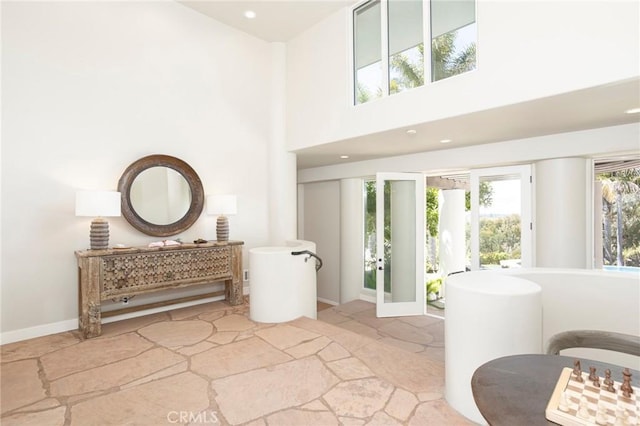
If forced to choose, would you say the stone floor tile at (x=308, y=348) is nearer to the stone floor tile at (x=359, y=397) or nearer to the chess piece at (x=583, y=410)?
the stone floor tile at (x=359, y=397)

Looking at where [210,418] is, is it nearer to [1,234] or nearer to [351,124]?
[1,234]

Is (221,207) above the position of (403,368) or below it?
above

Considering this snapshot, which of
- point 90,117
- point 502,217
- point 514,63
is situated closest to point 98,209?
point 90,117

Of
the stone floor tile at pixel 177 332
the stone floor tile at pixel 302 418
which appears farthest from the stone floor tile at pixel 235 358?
A: the stone floor tile at pixel 302 418

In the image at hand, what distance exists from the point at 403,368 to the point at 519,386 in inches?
69.1

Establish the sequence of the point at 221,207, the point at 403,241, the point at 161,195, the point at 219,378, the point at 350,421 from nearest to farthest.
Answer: the point at 350,421
the point at 219,378
the point at 161,195
the point at 221,207
the point at 403,241

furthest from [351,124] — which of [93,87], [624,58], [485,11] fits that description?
[93,87]

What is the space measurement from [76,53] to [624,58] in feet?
17.4

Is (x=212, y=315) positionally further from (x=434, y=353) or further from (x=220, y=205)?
(x=434, y=353)

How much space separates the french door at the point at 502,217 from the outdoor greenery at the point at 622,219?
277 centimetres

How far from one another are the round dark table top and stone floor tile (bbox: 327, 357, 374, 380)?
57.0 inches

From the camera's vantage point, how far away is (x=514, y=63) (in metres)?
2.99

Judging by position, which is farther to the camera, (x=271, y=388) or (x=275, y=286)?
(x=275, y=286)

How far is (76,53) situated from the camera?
3.86 meters
